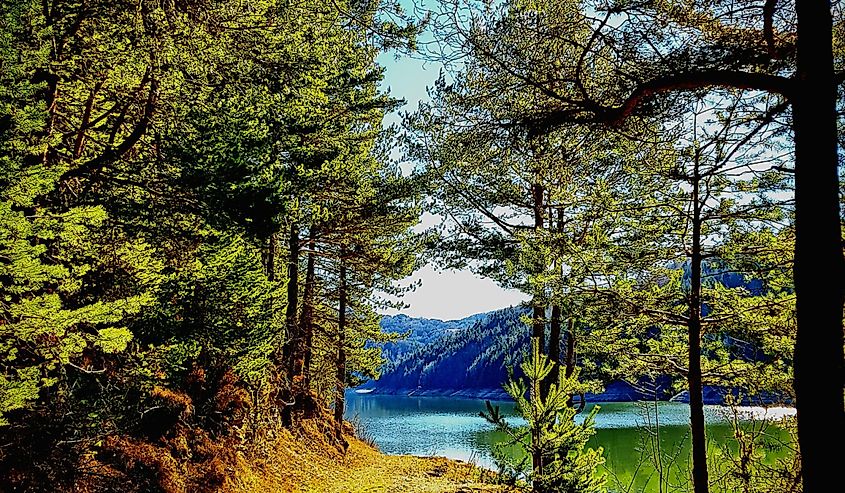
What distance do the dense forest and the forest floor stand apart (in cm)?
60

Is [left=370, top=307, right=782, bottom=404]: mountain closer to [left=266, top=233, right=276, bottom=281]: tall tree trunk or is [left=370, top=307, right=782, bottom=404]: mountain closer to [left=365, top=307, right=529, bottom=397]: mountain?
[left=365, top=307, right=529, bottom=397]: mountain

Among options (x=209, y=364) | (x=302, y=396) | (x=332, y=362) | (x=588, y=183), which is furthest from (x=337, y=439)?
(x=588, y=183)

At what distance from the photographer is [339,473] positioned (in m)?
11.6

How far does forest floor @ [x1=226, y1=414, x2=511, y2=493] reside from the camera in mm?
8883

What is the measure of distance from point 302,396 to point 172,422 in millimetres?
6819

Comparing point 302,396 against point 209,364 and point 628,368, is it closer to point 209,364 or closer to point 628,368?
point 209,364

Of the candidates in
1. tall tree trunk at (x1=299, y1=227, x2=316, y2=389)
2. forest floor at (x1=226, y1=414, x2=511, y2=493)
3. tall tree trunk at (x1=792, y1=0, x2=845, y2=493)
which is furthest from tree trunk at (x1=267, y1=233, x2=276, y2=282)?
tall tree trunk at (x1=792, y1=0, x2=845, y2=493)

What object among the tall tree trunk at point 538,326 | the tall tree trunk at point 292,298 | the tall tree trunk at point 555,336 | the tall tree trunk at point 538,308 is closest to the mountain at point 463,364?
the tall tree trunk at point 292,298

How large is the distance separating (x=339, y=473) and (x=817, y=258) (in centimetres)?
1092

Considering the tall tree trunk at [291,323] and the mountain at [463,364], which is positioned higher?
the tall tree trunk at [291,323]

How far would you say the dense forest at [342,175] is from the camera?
341cm

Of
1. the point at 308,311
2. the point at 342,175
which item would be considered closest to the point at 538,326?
the point at 342,175

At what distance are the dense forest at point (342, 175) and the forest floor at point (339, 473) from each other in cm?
60

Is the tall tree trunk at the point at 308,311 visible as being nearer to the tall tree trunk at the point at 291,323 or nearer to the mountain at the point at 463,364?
the tall tree trunk at the point at 291,323
